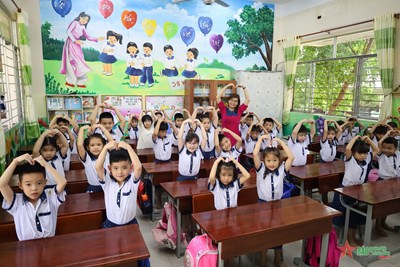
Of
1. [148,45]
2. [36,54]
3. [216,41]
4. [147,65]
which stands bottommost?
[147,65]

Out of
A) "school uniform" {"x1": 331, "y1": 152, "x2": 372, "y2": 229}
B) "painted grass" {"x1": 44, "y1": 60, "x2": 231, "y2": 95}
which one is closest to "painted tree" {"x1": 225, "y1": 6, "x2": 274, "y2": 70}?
"painted grass" {"x1": 44, "y1": 60, "x2": 231, "y2": 95}

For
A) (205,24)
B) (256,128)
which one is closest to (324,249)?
(256,128)

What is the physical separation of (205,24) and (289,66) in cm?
225

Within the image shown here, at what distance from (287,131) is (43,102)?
5556mm

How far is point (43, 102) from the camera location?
5285 millimetres

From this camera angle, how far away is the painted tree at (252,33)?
6.66 metres

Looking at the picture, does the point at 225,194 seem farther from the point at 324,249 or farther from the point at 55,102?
the point at 55,102

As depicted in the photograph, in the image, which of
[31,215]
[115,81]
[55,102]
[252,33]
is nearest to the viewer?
[31,215]

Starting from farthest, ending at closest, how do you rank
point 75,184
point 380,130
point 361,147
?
point 380,130
point 361,147
point 75,184

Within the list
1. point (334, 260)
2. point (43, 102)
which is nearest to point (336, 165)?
point (334, 260)

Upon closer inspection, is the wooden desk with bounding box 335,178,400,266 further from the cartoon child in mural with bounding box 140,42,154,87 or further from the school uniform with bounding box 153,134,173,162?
the cartoon child in mural with bounding box 140,42,154,87

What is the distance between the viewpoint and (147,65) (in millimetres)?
5973

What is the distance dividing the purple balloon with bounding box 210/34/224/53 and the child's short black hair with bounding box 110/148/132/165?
502 centimetres

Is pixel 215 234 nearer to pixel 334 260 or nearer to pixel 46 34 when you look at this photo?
pixel 334 260
